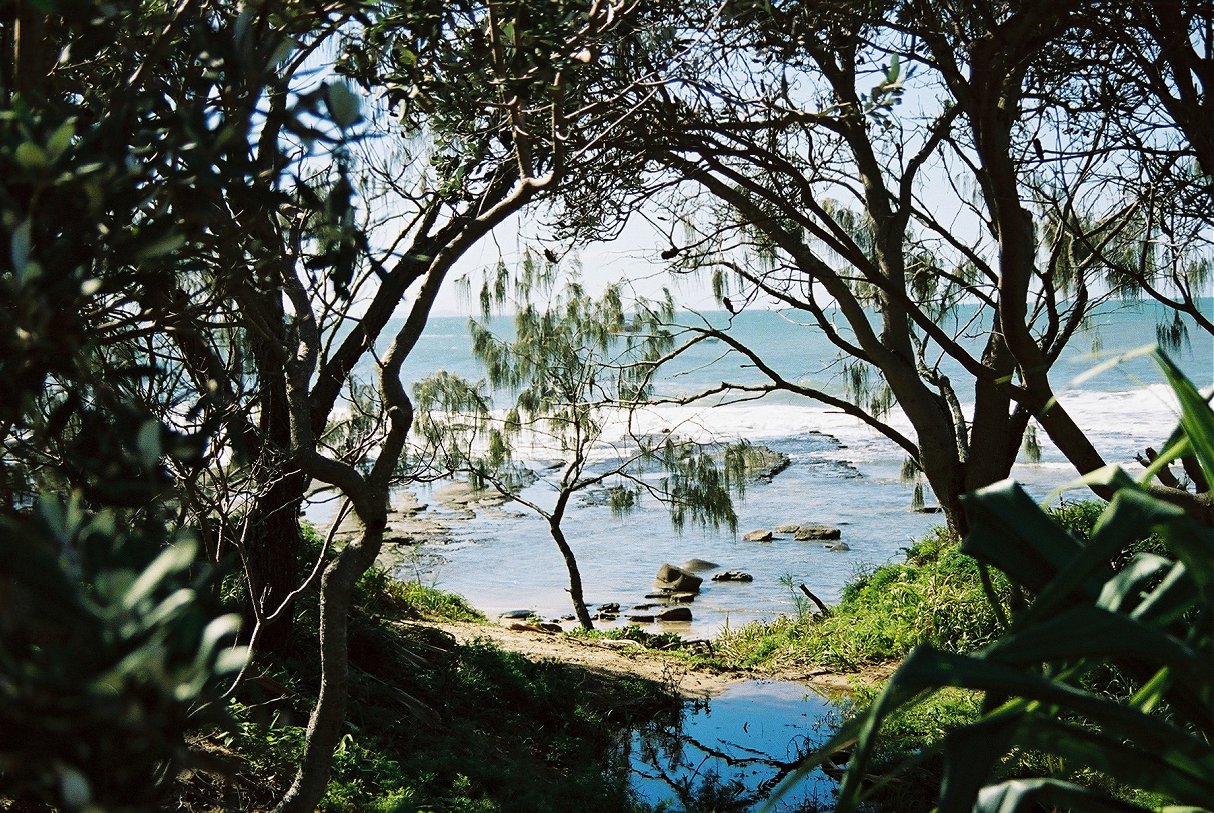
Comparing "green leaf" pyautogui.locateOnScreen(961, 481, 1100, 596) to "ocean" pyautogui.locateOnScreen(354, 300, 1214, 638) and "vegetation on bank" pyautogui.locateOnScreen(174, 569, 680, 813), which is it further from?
"ocean" pyautogui.locateOnScreen(354, 300, 1214, 638)

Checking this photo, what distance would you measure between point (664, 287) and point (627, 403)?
58.4 inches

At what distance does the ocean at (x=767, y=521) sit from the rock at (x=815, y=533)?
0.18 m

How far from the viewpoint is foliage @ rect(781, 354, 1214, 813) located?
95cm

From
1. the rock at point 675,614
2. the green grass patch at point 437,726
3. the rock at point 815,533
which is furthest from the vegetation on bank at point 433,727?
the rock at point 815,533

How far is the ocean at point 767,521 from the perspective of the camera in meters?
11.2

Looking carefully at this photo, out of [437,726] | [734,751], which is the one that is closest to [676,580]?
[734,751]

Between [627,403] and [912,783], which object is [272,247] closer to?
[912,783]

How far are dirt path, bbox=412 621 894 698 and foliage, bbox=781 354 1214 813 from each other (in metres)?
4.69

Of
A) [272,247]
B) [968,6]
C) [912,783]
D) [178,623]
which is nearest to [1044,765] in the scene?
[912,783]

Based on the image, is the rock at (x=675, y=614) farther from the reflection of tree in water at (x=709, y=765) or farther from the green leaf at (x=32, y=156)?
the green leaf at (x=32, y=156)

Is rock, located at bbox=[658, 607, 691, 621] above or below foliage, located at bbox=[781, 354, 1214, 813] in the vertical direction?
below

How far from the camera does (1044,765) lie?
372 cm

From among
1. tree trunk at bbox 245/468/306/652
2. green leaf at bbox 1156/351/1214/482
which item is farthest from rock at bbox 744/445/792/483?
green leaf at bbox 1156/351/1214/482

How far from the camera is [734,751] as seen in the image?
478 cm
